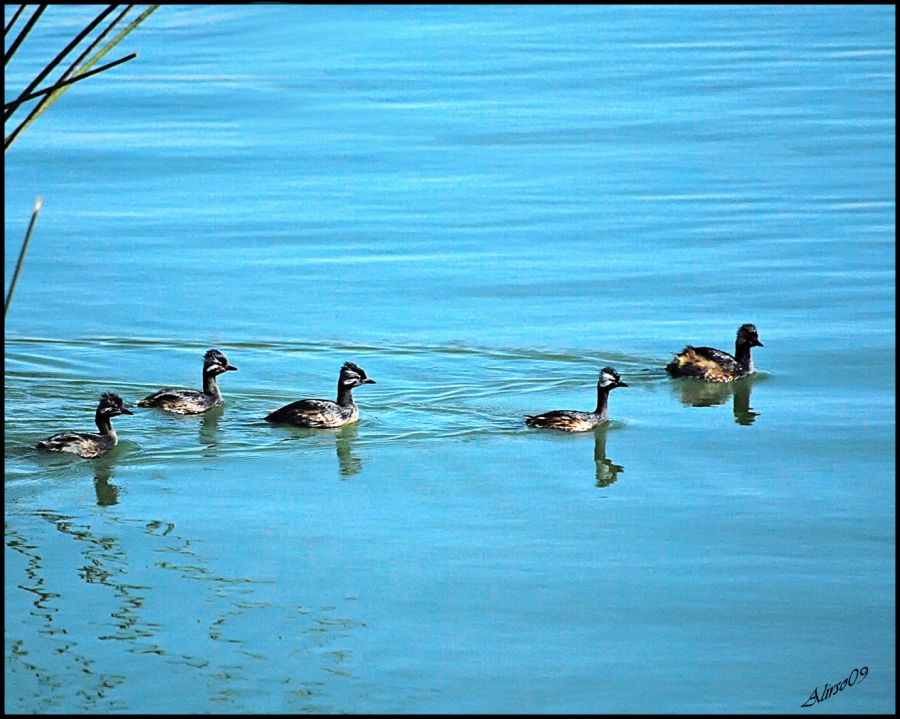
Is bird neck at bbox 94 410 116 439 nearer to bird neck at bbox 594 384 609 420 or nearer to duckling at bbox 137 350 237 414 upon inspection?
duckling at bbox 137 350 237 414

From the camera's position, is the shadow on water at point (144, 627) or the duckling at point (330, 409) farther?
the duckling at point (330, 409)

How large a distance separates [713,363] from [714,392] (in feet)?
0.58

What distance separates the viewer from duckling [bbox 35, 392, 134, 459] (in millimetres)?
8344

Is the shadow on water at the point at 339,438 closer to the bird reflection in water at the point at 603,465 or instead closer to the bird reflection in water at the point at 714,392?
the bird reflection in water at the point at 603,465

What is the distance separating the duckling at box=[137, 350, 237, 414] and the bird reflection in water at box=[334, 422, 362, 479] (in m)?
0.88

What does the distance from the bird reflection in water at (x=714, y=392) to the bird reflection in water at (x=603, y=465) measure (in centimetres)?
98

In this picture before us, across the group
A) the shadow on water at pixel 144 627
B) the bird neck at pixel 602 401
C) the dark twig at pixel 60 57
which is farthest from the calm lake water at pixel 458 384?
the dark twig at pixel 60 57

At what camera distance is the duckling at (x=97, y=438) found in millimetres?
8344

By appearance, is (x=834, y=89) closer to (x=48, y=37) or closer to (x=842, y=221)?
(x=842, y=221)

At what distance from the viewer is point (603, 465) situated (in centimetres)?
830

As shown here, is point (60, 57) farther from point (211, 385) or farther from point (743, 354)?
point (743, 354)

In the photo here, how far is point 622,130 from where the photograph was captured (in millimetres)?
17047

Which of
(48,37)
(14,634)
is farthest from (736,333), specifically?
(48,37)

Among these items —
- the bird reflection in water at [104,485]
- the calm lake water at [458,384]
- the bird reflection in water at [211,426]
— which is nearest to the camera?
the calm lake water at [458,384]
